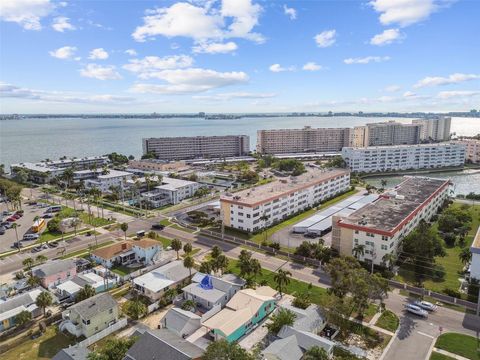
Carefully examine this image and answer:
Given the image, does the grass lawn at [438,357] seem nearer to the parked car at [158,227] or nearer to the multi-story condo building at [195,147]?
the parked car at [158,227]

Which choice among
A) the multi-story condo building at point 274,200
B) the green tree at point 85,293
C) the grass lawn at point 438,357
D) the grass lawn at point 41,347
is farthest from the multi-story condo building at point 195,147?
the grass lawn at point 438,357

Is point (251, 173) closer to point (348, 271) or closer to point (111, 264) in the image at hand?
point (111, 264)

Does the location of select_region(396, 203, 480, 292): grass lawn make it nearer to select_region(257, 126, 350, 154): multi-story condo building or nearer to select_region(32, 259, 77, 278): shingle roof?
select_region(32, 259, 77, 278): shingle roof

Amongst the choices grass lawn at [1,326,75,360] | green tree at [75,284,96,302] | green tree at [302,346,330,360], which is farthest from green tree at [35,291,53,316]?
green tree at [302,346,330,360]

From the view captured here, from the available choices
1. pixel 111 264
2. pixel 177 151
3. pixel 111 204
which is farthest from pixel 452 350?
pixel 177 151

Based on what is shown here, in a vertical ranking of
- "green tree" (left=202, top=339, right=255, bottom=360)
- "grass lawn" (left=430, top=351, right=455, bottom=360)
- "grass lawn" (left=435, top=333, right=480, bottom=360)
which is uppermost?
"green tree" (left=202, top=339, right=255, bottom=360)

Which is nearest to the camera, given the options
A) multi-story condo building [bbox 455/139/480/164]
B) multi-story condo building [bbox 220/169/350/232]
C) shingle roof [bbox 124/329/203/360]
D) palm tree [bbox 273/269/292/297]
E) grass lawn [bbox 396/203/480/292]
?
shingle roof [bbox 124/329/203/360]
